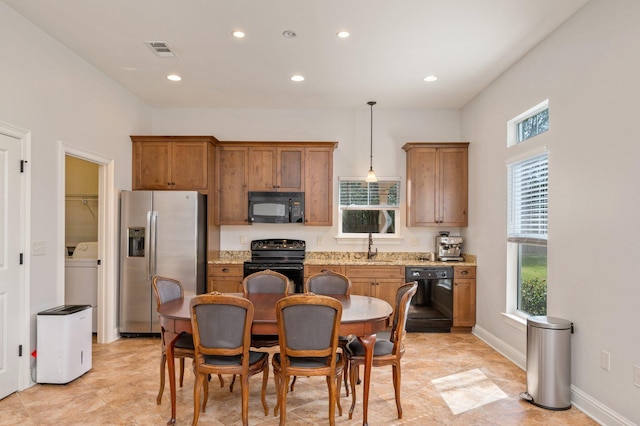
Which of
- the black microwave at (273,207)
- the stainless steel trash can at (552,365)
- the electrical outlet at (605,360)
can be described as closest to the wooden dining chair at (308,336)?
the stainless steel trash can at (552,365)

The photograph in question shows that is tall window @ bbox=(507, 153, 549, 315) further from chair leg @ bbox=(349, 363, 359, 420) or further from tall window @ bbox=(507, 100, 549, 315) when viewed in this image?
chair leg @ bbox=(349, 363, 359, 420)

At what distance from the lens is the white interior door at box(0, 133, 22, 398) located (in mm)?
3139

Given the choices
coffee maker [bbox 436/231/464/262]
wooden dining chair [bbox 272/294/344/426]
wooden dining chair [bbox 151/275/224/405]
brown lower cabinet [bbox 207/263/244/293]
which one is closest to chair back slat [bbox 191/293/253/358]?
wooden dining chair [bbox 272/294/344/426]

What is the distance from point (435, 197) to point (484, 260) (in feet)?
3.45

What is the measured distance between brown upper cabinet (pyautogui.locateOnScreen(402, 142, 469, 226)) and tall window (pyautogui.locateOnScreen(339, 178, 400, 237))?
422mm

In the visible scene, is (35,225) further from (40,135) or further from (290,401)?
(290,401)

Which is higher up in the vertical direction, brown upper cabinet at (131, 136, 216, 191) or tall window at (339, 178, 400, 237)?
brown upper cabinet at (131, 136, 216, 191)

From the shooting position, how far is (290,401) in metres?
3.09

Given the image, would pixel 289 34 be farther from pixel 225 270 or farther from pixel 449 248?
pixel 449 248

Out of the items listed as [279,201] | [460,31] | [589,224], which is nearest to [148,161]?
[279,201]

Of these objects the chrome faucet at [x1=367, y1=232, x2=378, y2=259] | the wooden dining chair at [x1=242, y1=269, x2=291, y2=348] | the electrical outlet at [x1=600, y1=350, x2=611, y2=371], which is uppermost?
the chrome faucet at [x1=367, y1=232, x2=378, y2=259]

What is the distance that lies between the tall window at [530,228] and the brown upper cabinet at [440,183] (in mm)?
1130

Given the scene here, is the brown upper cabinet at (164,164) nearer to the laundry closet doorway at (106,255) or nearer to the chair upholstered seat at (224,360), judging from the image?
the laundry closet doorway at (106,255)

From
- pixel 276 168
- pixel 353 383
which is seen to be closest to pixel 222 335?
pixel 353 383
